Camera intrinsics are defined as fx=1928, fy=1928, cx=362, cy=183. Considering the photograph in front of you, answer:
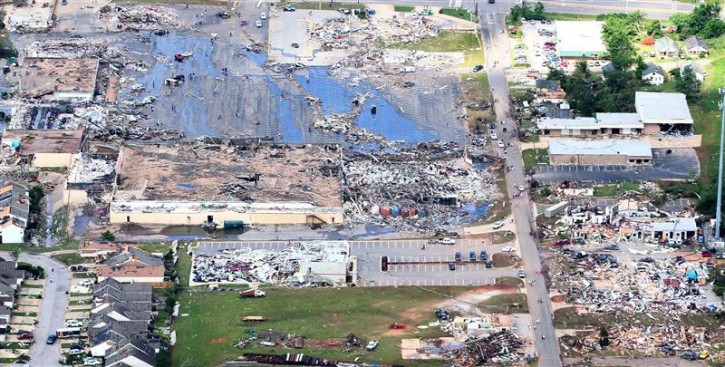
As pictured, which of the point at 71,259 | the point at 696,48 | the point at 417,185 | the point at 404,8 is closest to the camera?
the point at 71,259

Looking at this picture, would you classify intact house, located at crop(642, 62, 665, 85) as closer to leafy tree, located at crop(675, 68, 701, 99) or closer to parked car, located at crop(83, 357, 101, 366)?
leafy tree, located at crop(675, 68, 701, 99)

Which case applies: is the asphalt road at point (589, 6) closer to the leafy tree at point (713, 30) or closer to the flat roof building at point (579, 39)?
the flat roof building at point (579, 39)

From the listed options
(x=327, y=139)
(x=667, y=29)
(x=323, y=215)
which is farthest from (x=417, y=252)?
(x=667, y=29)

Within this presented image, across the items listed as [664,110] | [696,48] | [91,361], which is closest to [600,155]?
[664,110]

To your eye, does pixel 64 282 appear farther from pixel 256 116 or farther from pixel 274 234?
pixel 256 116

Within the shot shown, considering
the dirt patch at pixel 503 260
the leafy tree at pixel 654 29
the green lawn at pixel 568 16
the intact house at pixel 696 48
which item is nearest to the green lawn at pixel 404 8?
the green lawn at pixel 568 16

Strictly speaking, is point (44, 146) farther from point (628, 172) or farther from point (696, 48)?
point (696, 48)
